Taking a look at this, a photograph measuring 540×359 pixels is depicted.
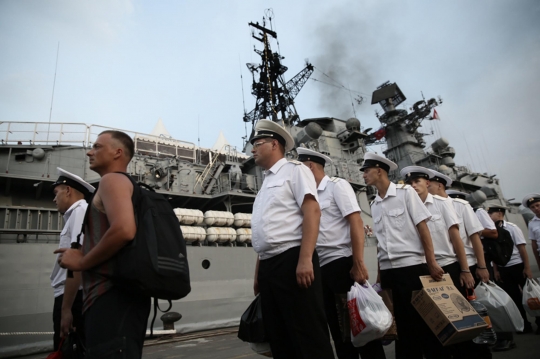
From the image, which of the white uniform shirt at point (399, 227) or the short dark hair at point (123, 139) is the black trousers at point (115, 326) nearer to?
the short dark hair at point (123, 139)

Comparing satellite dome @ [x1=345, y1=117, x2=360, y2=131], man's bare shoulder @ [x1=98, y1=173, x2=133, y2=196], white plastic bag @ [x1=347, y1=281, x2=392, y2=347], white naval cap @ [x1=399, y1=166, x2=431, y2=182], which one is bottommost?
white plastic bag @ [x1=347, y1=281, x2=392, y2=347]

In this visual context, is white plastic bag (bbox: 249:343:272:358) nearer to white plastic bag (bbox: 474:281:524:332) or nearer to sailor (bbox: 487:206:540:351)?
white plastic bag (bbox: 474:281:524:332)

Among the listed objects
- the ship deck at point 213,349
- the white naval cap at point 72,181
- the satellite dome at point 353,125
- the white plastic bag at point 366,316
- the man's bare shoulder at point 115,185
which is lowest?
the ship deck at point 213,349

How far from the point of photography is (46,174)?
371 inches

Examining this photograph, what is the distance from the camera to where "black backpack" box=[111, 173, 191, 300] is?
1467mm

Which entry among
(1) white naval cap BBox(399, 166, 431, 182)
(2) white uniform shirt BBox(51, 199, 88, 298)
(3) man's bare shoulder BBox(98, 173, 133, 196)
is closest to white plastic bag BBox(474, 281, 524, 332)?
(1) white naval cap BBox(399, 166, 431, 182)

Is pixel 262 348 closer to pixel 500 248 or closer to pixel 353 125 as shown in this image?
pixel 500 248

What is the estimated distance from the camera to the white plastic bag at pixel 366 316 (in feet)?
7.48

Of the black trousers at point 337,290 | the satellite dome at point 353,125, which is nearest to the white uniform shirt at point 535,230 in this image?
the black trousers at point 337,290

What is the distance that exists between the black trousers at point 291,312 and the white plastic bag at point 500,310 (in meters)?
2.60

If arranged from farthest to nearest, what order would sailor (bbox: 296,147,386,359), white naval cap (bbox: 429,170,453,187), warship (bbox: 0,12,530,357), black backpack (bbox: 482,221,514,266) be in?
warship (bbox: 0,12,530,357) → black backpack (bbox: 482,221,514,266) → white naval cap (bbox: 429,170,453,187) → sailor (bbox: 296,147,386,359)

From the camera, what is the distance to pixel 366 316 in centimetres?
230

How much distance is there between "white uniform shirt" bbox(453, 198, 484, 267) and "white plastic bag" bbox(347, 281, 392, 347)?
222 centimetres

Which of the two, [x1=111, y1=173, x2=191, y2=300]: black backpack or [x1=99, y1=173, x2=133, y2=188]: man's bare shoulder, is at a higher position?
[x1=99, y1=173, x2=133, y2=188]: man's bare shoulder
